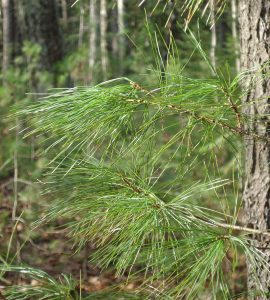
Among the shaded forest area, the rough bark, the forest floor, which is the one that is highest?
the rough bark

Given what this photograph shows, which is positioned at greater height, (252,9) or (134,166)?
(252,9)

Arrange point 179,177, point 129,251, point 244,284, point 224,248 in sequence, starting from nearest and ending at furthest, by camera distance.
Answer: point 224,248
point 129,251
point 179,177
point 244,284

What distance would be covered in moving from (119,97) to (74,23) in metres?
20.1

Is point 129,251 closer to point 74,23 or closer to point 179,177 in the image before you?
point 179,177

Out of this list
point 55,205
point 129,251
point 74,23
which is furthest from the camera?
point 74,23

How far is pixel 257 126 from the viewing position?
6.19 ft

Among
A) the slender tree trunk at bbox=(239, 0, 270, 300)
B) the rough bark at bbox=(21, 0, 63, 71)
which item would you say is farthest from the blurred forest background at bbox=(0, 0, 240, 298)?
the slender tree trunk at bbox=(239, 0, 270, 300)

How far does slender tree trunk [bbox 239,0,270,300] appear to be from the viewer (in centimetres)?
190

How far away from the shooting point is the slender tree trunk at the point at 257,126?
74.6 inches

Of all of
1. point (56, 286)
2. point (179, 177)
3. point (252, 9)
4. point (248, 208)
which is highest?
point (252, 9)

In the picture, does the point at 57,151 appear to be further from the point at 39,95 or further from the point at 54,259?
the point at 39,95

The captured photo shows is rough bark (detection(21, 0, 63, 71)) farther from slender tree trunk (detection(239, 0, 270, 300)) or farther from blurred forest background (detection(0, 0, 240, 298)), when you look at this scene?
slender tree trunk (detection(239, 0, 270, 300))

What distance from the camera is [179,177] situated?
1858 millimetres

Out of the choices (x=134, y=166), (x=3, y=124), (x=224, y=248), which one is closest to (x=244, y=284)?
(x=3, y=124)
